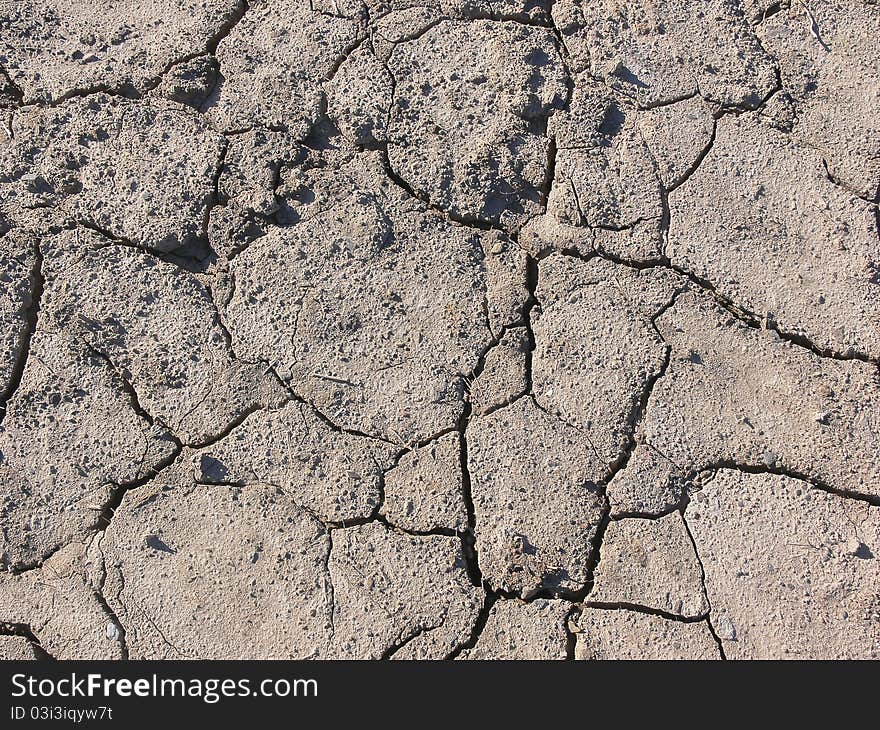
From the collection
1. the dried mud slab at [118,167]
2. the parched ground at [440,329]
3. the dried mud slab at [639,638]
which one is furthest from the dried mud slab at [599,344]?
the dried mud slab at [118,167]

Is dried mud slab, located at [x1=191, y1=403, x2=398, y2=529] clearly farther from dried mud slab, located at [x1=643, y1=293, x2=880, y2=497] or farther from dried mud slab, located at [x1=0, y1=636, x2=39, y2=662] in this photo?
dried mud slab, located at [x1=643, y1=293, x2=880, y2=497]

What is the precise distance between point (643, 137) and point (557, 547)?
1.29m

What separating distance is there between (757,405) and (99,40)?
234 cm

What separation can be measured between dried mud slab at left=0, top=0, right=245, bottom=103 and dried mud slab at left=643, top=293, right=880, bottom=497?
1.74 metres

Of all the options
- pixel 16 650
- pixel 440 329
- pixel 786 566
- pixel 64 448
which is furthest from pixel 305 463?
pixel 786 566

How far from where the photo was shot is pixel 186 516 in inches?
94.3

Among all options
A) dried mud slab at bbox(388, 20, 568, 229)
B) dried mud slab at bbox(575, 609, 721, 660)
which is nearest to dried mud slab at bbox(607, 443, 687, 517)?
dried mud slab at bbox(575, 609, 721, 660)

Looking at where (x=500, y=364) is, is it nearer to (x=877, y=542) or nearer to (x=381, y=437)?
(x=381, y=437)

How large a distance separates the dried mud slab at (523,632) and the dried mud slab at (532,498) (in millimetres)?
47

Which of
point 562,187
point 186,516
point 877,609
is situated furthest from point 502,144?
point 877,609

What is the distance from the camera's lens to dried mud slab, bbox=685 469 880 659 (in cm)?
229

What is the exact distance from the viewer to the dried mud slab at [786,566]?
229 cm

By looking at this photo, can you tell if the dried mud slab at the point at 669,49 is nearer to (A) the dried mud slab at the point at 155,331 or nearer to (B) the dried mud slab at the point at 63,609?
(A) the dried mud slab at the point at 155,331

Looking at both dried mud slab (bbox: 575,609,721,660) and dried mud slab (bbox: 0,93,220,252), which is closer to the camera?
dried mud slab (bbox: 575,609,721,660)
